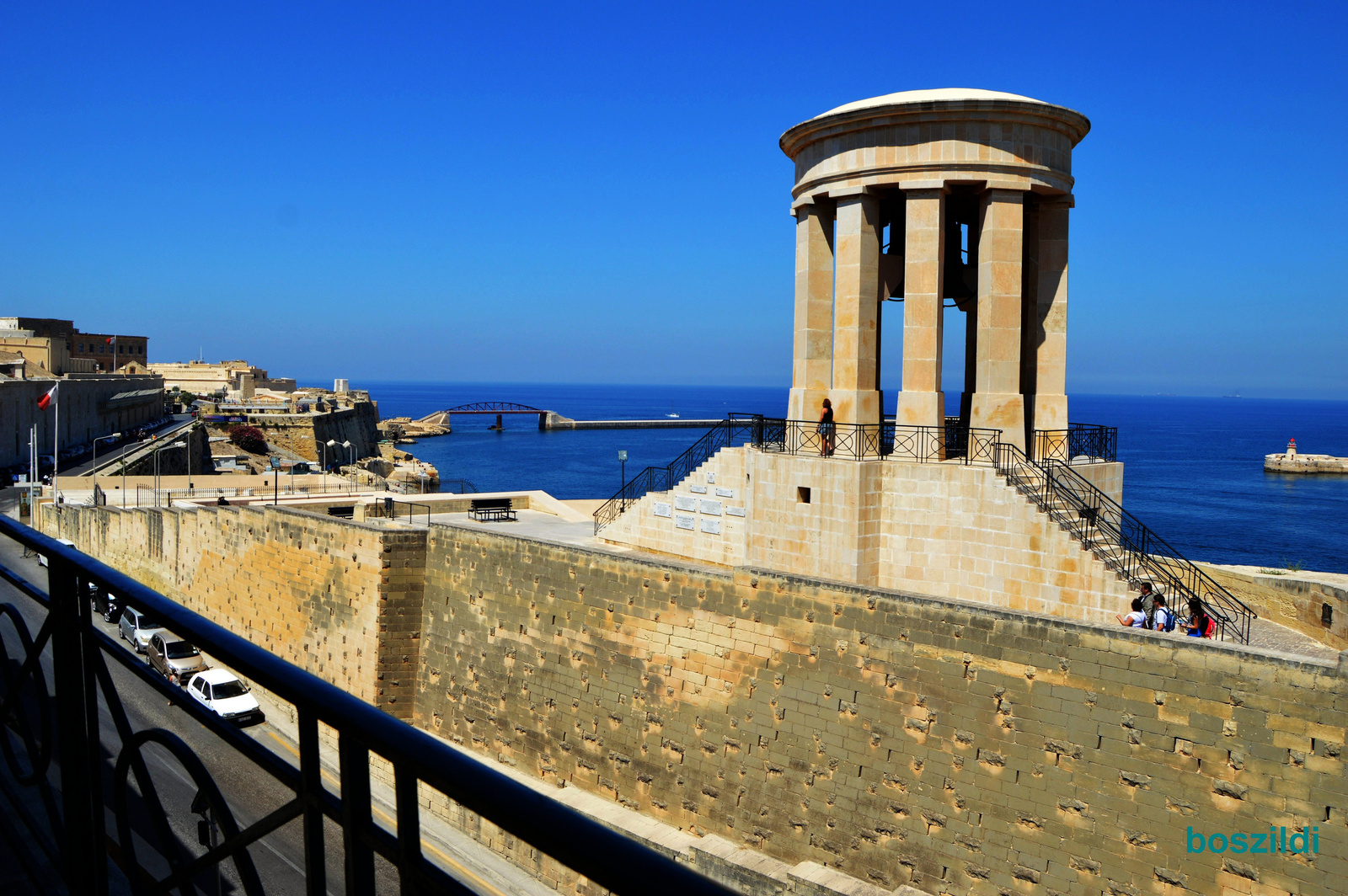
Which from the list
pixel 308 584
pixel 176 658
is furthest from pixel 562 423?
pixel 176 658

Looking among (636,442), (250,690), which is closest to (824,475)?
(250,690)

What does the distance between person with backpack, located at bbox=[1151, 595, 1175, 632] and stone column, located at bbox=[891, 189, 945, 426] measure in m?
4.31

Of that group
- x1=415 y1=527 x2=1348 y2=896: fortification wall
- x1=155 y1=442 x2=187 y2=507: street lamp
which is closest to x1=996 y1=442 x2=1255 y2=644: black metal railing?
x1=415 y1=527 x2=1348 y2=896: fortification wall

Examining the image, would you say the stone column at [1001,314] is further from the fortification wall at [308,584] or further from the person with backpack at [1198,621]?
the fortification wall at [308,584]

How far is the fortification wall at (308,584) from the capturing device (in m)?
20.0

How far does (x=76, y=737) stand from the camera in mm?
3240

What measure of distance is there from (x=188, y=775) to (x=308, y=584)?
20.3m

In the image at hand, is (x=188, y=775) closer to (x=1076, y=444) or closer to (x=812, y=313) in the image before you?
(x=812, y=313)

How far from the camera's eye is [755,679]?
48.5 feet

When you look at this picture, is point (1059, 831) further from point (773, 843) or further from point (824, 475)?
point (824, 475)

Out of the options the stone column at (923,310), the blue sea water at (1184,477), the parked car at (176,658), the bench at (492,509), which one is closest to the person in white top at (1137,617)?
the stone column at (923,310)

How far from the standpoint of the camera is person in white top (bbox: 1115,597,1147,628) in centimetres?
1320

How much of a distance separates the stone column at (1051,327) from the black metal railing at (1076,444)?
28 centimetres

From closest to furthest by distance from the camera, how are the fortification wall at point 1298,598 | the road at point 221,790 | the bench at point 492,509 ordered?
the road at point 221,790 → the fortification wall at point 1298,598 → the bench at point 492,509
